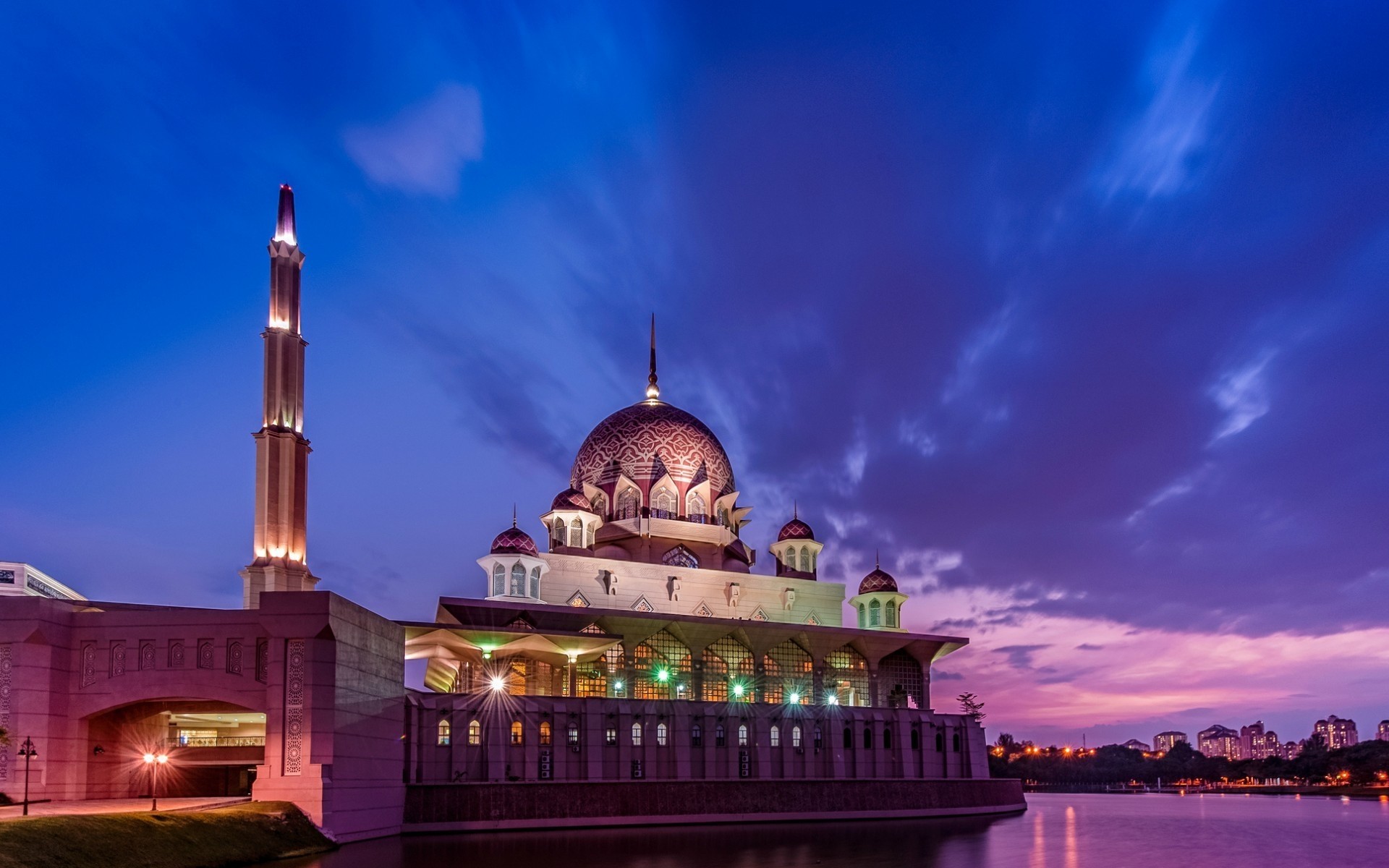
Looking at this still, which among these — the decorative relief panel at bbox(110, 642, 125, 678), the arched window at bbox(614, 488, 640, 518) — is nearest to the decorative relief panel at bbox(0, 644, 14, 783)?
the decorative relief panel at bbox(110, 642, 125, 678)

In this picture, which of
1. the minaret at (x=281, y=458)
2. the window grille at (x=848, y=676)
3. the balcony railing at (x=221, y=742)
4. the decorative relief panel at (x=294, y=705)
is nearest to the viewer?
the decorative relief panel at (x=294, y=705)

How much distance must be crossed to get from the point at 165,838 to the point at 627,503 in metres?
38.9

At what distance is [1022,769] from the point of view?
145 metres

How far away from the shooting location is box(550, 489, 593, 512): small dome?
64.2 m

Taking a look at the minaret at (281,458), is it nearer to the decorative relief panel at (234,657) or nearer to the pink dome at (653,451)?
the pink dome at (653,451)

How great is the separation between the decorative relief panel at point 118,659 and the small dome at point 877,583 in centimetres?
4025

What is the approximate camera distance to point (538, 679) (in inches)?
2172

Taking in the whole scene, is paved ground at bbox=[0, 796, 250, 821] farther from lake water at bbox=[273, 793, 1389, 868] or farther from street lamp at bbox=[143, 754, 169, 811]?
lake water at bbox=[273, 793, 1389, 868]

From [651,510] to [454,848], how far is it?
3018cm

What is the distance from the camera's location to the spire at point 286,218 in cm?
6097

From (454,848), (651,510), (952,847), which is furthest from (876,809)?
(454,848)

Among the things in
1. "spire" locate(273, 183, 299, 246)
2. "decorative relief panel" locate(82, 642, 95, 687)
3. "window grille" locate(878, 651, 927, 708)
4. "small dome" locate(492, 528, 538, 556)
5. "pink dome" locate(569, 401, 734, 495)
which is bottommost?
"window grille" locate(878, 651, 927, 708)

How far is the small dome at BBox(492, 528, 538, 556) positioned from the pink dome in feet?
33.1

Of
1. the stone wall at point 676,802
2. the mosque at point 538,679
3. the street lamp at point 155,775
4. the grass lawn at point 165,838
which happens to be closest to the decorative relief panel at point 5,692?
the mosque at point 538,679
